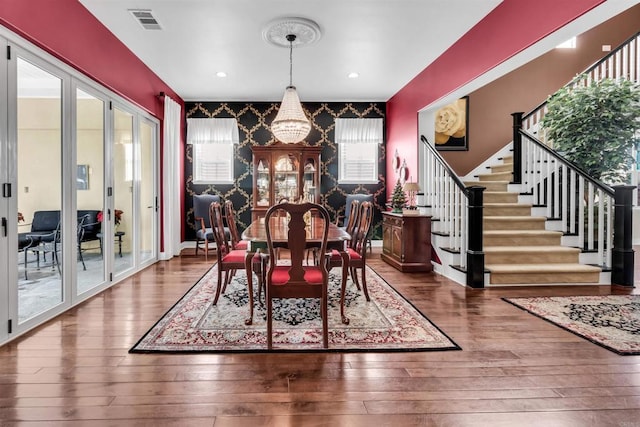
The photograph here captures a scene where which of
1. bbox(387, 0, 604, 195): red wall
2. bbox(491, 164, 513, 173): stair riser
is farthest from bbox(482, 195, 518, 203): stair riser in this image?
bbox(387, 0, 604, 195): red wall

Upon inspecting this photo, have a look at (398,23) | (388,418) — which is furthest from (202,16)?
(388,418)

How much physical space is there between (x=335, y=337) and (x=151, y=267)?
3.60m

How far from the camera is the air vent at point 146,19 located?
3.45 meters

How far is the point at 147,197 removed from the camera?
5344 mm

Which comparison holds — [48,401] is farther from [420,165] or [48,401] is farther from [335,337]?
[420,165]

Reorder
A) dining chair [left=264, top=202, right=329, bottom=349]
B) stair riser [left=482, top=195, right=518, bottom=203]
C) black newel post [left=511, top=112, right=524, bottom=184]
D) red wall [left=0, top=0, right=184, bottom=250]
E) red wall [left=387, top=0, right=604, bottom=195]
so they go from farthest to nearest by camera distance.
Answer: black newel post [left=511, top=112, right=524, bottom=184]
stair riser [left=482, top=195, right=518, bottom=203]
red wall [left=387, top=0, right=604, bottom=195]
red wall [left=0, top=0, right=184, bottom=250]
dining chair [left=264, top=202, right=329, bottom=349]

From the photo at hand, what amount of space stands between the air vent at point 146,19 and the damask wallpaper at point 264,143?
9.79ft

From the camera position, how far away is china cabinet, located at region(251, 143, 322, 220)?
6.38 m

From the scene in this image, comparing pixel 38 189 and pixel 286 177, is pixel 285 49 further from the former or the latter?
pixel 38 189

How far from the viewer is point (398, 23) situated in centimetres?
372

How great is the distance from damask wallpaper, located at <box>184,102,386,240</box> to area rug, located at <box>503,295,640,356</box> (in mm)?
3752

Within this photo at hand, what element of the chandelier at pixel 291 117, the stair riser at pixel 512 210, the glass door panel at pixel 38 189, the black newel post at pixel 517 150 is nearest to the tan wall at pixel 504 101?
the black newel post at pixel 517 150

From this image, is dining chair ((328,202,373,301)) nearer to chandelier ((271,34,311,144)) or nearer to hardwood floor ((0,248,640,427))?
hardwood floor ((0,248,640,427))

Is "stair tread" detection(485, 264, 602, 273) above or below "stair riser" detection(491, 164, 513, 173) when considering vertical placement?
below
